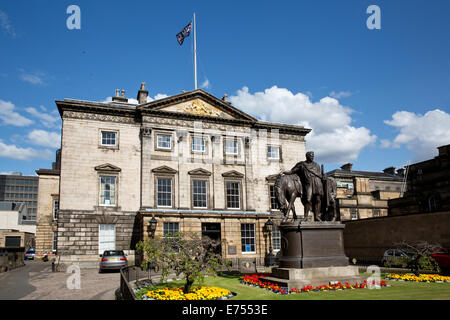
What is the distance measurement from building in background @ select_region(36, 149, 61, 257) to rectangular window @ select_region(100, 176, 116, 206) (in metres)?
18.1

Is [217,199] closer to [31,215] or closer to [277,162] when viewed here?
[277,162]

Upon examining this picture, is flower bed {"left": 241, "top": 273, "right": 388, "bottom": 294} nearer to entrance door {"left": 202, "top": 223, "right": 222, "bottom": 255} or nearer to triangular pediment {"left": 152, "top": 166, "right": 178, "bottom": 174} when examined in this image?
entrance door {"left": 202, "top": 223, "right": 222, "bottom": 255}

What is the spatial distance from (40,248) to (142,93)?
85.2 ft

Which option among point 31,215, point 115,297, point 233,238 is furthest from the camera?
point 31,215

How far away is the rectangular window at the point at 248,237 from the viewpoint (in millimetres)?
32531

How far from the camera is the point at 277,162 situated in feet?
122

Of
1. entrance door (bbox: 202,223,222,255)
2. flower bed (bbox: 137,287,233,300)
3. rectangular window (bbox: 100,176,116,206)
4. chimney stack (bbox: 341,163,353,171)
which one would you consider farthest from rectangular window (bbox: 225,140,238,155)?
chimney stack (bbox: 341,163,353,171)

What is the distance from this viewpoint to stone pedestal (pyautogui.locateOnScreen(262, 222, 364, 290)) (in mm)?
14055

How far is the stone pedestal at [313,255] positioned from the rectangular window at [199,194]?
1821 centimetres

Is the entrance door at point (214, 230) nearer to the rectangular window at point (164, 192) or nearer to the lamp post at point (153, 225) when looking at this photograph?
the rectangular window at point (164, 192)

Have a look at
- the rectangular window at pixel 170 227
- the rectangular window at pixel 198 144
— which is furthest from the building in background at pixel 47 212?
the rectangular window at pixel 198 144
